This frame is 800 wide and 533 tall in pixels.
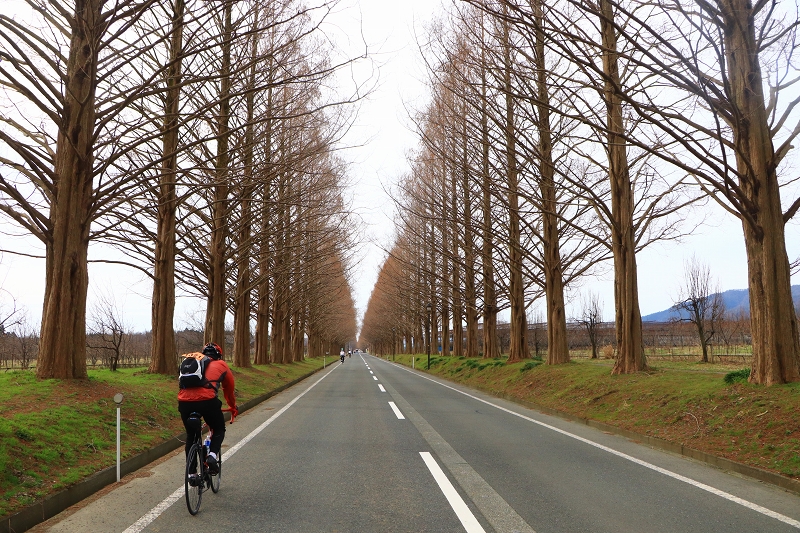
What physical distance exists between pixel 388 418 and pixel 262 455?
4463 mm

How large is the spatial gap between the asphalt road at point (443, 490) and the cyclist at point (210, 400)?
1.94 feet

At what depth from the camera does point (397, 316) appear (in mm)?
58625

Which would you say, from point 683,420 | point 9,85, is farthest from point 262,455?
point 9,85

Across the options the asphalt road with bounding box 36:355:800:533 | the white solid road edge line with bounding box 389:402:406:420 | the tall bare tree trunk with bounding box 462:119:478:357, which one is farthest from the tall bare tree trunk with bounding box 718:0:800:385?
the tall bare tree trunk with bounding box 462:119:478:357

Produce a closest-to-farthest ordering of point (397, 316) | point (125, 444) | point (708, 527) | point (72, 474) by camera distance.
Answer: point (708, 527) → point (72, 474) → point (125, 444) → point (397, 316)

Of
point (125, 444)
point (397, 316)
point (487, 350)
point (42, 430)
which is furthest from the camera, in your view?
point (397, 316)

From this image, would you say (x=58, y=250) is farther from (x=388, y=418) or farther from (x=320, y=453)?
(x=388, y=418)

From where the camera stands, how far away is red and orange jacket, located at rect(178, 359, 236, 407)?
516cm

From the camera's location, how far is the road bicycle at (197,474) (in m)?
4.79

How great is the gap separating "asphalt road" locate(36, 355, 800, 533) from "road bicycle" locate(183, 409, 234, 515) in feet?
0.48

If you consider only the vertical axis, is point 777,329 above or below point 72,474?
above

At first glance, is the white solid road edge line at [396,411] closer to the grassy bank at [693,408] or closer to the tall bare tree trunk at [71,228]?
the grassy bank at [693,408]

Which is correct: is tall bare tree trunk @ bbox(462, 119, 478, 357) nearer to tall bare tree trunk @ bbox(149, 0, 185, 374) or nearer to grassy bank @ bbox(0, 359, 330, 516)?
tall bare tree trunk @ bbox(149, 0, 185, 374)

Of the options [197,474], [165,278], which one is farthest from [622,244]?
[197,474]
